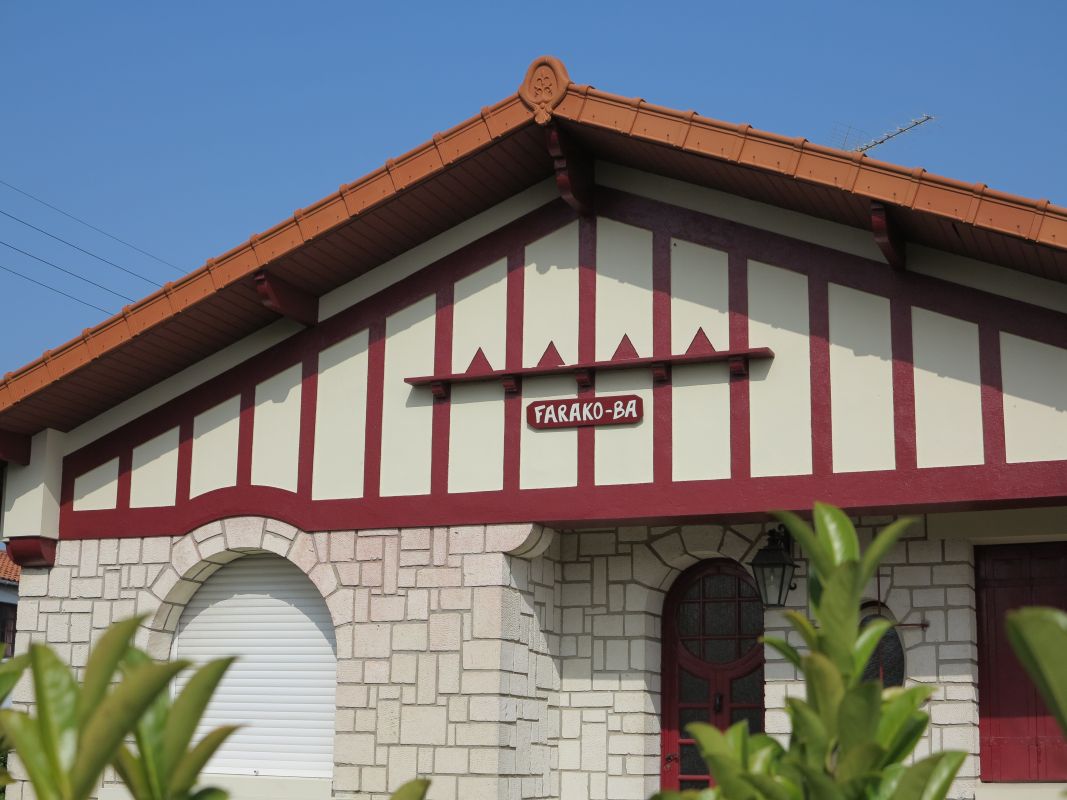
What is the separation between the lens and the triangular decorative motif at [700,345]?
30.9 ft

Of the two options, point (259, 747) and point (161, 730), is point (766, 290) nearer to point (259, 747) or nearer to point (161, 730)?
point (259, 747)

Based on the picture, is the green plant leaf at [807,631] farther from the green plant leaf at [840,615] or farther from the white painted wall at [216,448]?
the white painted wall at [216,448]

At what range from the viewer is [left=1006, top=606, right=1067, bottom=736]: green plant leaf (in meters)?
2.48

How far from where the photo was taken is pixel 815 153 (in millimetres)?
8555

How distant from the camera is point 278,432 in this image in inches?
417

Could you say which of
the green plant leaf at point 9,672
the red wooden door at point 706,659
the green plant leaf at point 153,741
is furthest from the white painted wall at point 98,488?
the green plant leaf at point 153,741

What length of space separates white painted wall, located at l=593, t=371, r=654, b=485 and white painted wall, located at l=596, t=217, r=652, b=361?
19cm

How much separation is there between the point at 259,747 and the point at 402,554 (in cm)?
206

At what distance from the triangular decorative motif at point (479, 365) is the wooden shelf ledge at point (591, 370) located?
17 millimetres

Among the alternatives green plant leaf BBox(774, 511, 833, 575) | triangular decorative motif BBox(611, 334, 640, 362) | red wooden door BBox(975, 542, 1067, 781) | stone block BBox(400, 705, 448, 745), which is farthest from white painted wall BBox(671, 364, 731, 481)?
green plant leaf BBox(774, 511, 833, 575)

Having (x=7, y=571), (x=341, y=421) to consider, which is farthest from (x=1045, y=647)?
(x=7, y=571)

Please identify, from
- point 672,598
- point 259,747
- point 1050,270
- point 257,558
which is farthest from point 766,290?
point 259,747

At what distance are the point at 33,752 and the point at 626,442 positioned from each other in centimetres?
701

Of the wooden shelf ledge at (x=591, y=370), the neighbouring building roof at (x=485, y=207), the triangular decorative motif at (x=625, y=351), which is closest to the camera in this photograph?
the neighbouring building roof at (x=485, y=207)
